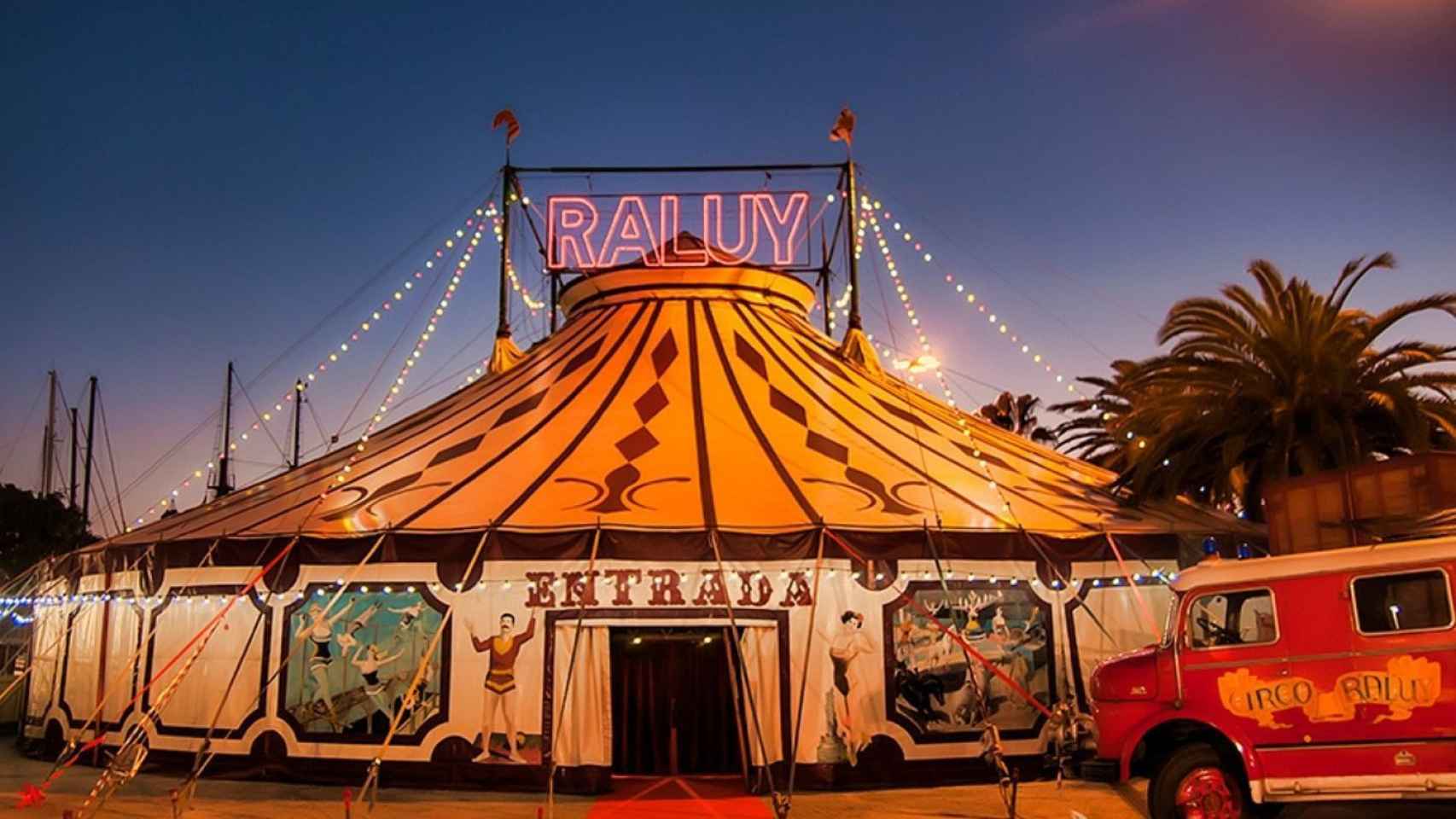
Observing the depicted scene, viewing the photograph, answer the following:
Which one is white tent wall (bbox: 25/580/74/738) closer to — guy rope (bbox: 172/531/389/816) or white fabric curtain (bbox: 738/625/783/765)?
guy rope (bbox: 172/531/389/816)

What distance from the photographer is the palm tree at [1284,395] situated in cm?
1142

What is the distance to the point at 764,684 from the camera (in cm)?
932

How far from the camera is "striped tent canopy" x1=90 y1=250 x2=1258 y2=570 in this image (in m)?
9.48

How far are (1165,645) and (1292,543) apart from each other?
291 centimetres

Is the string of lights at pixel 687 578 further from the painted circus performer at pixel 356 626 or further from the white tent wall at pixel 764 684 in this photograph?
the white tent wall at pixel 764 684

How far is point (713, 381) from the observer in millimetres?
11898

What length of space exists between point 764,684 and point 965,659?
5.60 feet

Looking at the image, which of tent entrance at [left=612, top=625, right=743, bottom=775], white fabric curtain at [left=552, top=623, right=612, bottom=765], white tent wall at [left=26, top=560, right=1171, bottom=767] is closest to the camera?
white fabric curtain at [left=552, top=623, right=612, bottom=765]

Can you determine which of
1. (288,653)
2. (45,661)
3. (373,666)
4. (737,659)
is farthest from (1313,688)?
(45,661)

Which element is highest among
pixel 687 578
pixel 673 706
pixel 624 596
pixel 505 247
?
pixel 505 247

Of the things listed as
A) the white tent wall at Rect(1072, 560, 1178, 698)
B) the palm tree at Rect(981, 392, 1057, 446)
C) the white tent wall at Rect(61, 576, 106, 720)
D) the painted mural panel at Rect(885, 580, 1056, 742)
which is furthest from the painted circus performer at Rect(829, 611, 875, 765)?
the palm tree at Rect(981, 392, 1057, 446)

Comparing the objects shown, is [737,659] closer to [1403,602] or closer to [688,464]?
[688,464]

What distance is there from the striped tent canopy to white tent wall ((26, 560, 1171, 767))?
1.16 ft

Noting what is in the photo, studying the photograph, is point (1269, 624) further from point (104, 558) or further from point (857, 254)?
point (104, 558)
